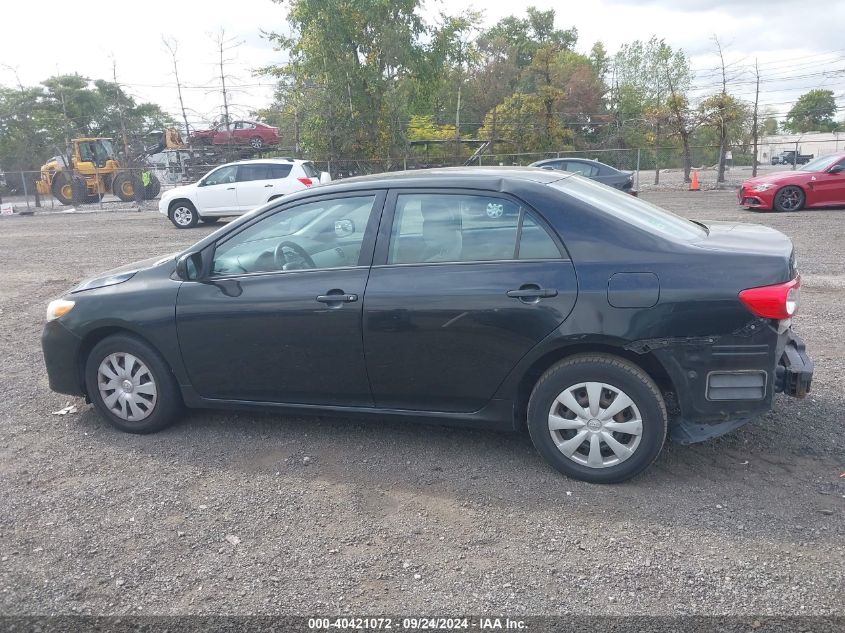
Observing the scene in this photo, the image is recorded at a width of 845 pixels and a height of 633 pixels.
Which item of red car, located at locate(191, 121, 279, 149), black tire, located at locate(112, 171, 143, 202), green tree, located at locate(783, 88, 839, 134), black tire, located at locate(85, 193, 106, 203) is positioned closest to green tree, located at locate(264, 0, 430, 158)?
red car, located at locate(191, 121, 279, 149)

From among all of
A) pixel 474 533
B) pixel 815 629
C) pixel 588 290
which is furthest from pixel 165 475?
pixel 815 629

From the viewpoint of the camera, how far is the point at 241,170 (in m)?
18.4

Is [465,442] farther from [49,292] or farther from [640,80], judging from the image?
[640,80]

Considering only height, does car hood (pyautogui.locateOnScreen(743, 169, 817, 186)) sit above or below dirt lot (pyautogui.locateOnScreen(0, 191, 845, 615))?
above

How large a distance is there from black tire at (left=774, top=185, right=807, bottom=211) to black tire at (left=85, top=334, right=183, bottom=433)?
1597 centimetres

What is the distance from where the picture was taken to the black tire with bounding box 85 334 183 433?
4801 mm

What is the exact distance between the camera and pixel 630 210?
14.3 feet

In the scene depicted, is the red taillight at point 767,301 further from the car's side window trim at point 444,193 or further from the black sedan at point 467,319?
the car's side window trim at point 444,193

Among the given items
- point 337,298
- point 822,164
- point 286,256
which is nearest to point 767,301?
point 337,298

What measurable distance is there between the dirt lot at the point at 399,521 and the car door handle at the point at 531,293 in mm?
1020

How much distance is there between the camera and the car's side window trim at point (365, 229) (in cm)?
436

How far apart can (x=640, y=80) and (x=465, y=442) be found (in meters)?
67.6

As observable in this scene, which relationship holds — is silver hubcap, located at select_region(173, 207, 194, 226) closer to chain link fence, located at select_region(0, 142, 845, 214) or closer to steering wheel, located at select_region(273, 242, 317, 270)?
chain link fence, located at select_region(0, 142, 845, 214)

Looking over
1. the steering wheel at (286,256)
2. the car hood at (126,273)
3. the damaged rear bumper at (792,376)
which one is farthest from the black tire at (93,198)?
the damaged rear bumper at (792,376)
